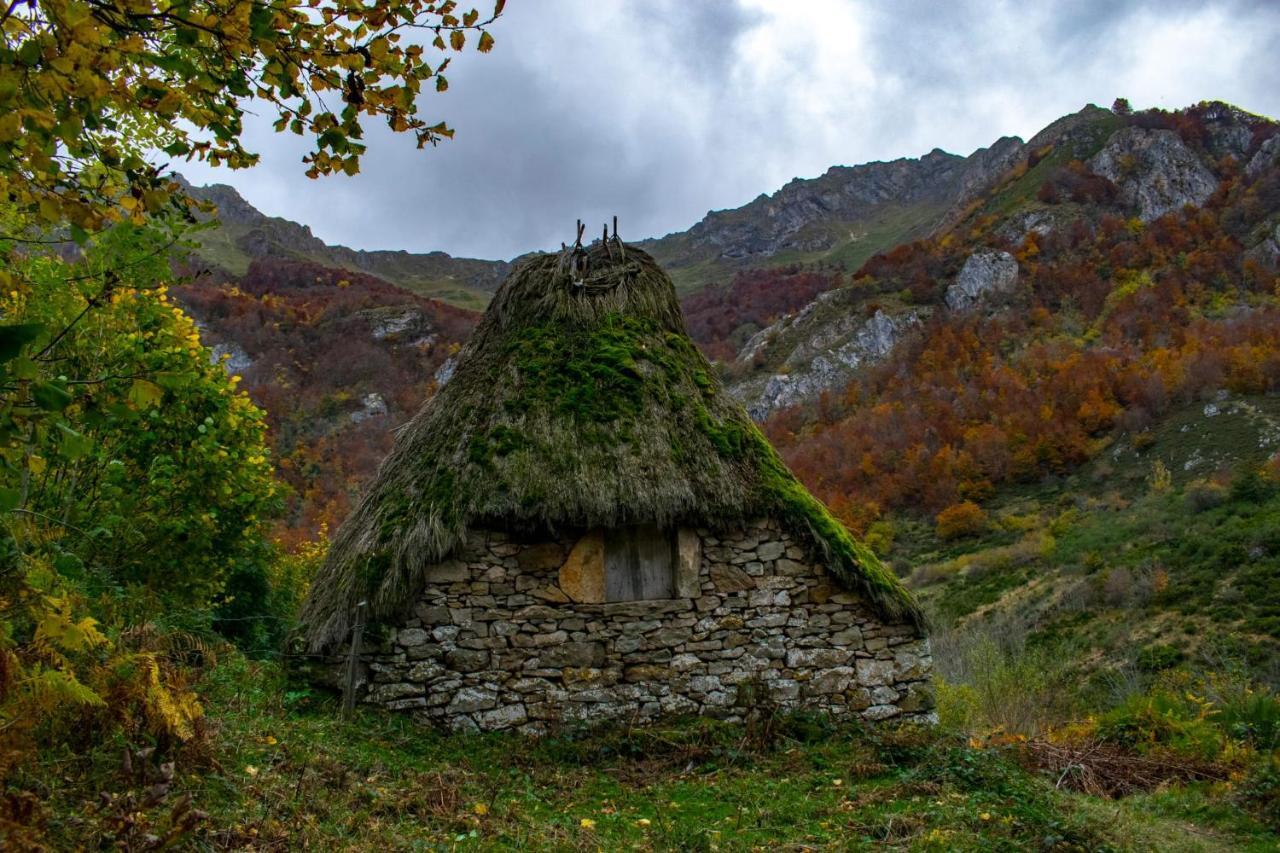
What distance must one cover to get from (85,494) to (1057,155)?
7985cm

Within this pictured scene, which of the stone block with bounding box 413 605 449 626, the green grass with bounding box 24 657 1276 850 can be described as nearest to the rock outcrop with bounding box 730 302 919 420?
the stone block with bounding box 413 605 449 626

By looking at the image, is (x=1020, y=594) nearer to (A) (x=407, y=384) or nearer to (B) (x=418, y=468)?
(B) (x=418, y=468)

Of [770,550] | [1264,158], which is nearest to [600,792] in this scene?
[770,550]

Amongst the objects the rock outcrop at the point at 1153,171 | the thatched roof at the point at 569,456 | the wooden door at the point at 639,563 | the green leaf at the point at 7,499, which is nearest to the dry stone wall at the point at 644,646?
the wooden door at the point at 639,563

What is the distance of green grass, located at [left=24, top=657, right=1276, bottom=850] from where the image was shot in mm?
3348

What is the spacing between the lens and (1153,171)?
5916 centimetres

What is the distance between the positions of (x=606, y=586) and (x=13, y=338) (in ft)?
18.9

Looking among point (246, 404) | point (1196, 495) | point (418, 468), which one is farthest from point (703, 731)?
point (1196, 495)

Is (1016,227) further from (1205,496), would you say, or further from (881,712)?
(881,712)

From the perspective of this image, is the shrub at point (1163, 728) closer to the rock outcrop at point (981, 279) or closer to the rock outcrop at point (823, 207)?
the rock outcrop at point (981, 279)

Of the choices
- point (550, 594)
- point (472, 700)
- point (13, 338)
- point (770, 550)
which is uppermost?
point (13, 338)

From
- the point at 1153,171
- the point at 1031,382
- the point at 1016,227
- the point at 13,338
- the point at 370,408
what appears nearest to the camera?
the point at 13,338

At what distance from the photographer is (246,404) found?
905 cm

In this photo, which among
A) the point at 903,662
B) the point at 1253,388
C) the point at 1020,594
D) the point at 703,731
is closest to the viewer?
the point at 703,731
